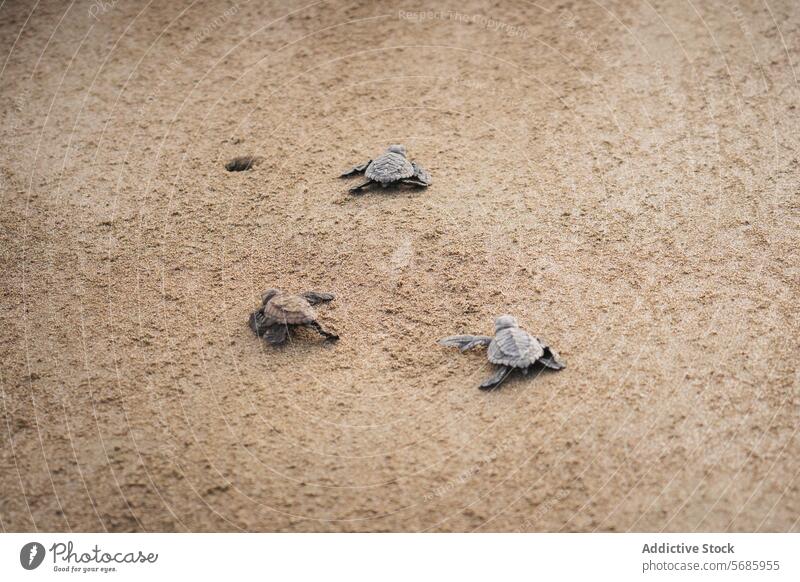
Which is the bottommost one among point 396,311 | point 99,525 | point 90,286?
point 99,525

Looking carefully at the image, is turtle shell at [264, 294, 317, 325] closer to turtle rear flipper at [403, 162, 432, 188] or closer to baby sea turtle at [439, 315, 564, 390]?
baby sea turtle at [439, 315, 564, 390]

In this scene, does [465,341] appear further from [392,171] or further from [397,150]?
[397,150]

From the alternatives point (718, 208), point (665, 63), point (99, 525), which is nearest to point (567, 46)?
point (665, 63)

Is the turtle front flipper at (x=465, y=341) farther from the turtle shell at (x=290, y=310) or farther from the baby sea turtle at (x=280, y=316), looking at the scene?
the turtle shell at (x=290, y=310)

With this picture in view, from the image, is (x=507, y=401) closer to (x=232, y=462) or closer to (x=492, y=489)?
(x=492, y=489)

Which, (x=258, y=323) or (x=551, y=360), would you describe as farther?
(x=258, y=323)

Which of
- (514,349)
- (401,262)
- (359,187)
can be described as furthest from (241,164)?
(514,349)

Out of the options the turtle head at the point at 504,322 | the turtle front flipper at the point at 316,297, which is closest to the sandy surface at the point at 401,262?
the turtle front flipper at the point at 316,297
